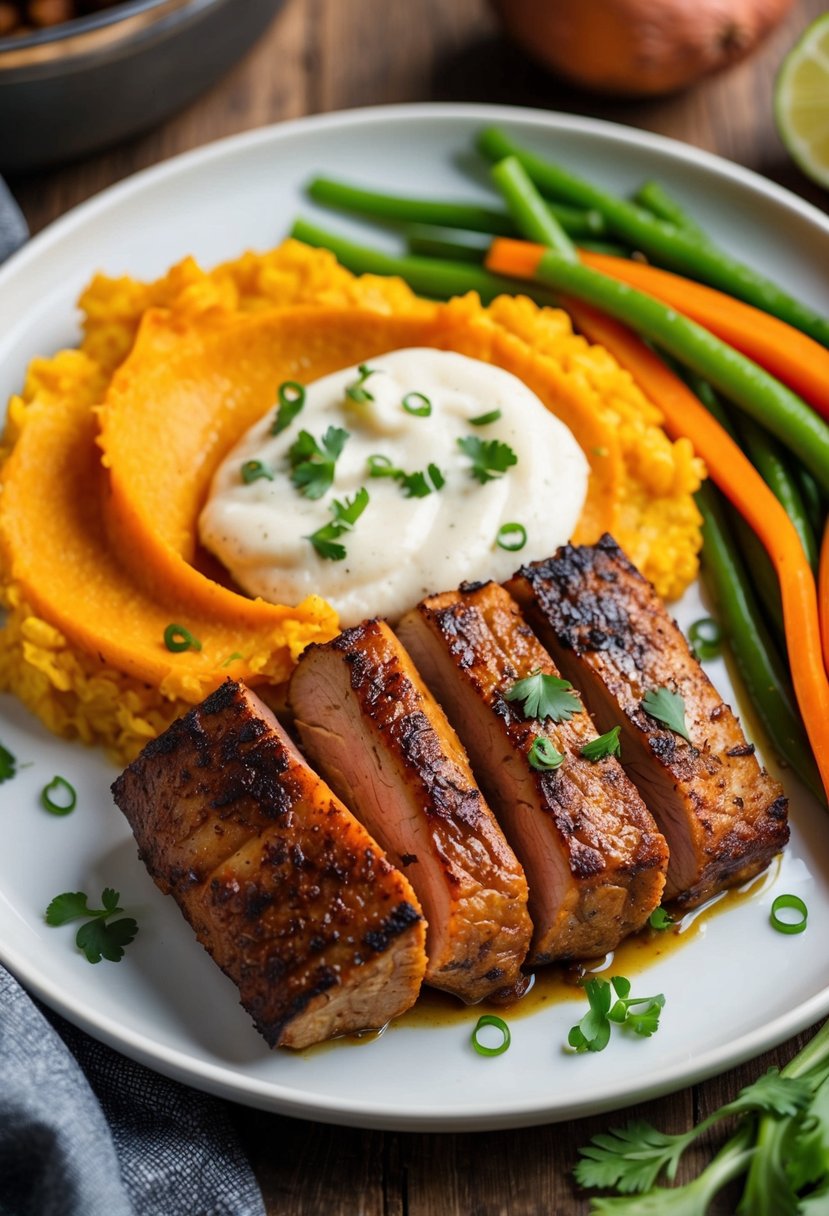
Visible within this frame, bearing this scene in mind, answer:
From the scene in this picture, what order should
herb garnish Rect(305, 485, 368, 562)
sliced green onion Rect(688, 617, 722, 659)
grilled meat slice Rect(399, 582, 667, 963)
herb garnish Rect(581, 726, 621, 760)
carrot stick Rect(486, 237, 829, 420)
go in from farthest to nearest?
carrot stick Rect(486, 237, 829, 420), sliced green onion Rect(688, 617, 722, 659), herb garnish Rect(305, 485, 368, 562), herb garnish Rect(581, 726, 621, 760), grilled meat slice Rect(399, 582, 667, 963)

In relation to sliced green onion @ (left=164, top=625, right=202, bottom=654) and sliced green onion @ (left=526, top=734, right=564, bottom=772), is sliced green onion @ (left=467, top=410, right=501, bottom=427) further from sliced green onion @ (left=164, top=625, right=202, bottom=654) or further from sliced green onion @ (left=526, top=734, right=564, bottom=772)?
sliced green onion @ (left=526, top=734, right=564, bottom=772)

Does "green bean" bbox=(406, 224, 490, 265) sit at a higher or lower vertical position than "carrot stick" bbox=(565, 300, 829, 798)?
higher

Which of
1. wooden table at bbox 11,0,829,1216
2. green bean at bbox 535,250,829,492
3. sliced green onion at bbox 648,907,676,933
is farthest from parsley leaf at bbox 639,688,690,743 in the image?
wooden table at bbox 11,0,829,1216

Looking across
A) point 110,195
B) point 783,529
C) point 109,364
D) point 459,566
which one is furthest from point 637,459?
point 110,195

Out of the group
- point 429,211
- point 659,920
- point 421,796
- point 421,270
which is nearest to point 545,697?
point 421,796

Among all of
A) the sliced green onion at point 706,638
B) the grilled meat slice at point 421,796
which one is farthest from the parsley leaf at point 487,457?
the sliced green onion at point 706,638

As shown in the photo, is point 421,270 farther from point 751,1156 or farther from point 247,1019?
point 751,1156
